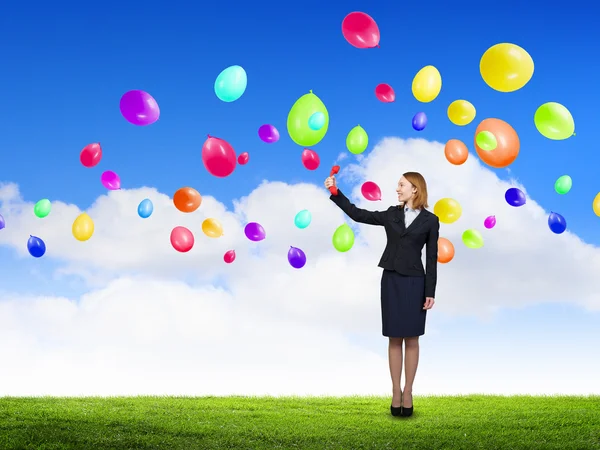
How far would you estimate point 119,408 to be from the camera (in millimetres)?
6508

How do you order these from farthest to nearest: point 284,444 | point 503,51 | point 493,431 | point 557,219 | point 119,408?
point 557,219 < point 119,408 < point 503,51 < point 493,431 < point 284,444

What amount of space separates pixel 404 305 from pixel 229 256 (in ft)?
9.53

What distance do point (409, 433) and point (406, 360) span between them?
0.52m

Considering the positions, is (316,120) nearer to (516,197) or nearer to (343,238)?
(343,238)

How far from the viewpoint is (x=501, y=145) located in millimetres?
6344

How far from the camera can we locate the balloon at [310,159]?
6.82 metres

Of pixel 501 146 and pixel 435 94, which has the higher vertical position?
pixel 435 94

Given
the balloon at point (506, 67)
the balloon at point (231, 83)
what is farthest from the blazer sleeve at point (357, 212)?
the balloon at point (506, 67)

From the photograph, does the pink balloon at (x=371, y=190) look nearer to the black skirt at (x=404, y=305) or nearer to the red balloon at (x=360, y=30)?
the red balloon at (x=360, y=30)

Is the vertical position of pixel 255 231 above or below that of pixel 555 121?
below

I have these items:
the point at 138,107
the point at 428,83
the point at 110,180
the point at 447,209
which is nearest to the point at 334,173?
the point at 428,83

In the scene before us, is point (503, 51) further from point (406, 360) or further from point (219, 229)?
point (219, 229)

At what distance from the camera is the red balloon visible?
6184 millimetres

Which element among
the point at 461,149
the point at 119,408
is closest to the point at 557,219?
the point at 461,149
